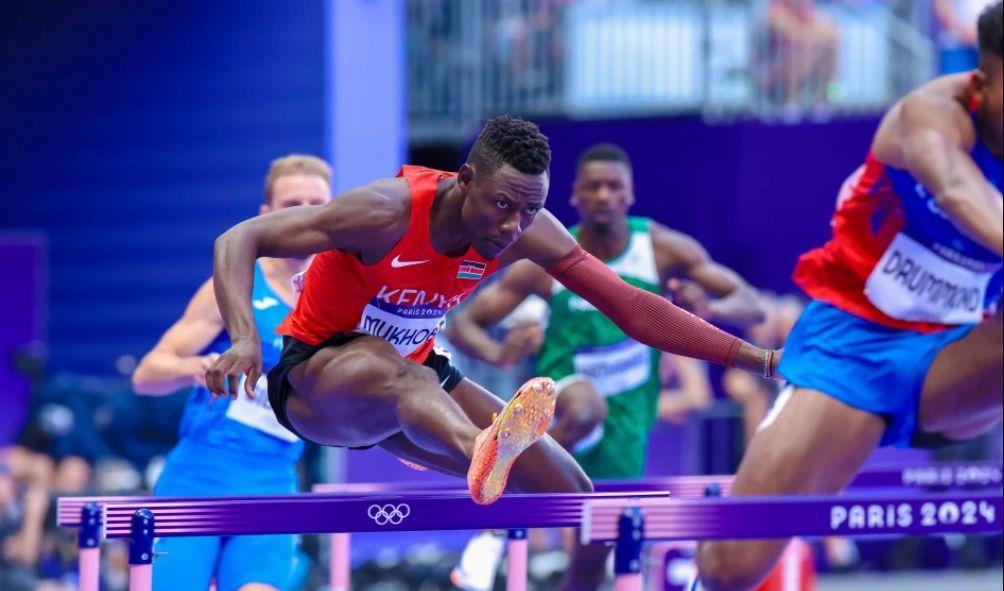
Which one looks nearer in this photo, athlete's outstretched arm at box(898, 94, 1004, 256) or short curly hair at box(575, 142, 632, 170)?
athlete's outstretched arm at box(898, 94, 1004, 256)

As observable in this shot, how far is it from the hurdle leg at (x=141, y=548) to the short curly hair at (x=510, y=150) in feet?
4.43

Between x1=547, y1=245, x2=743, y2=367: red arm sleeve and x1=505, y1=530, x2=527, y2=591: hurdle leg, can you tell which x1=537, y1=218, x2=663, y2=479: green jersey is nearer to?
x1=505, y1=530, x2=527, y2=591: hurdle leg

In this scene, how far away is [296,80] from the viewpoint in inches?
437

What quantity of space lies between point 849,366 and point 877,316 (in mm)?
194

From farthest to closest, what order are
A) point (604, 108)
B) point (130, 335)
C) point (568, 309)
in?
1. point (604, 108)
2. point (130, 335)
3. point (568, 309)

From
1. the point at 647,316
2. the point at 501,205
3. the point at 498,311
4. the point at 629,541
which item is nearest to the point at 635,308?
the point at 647,316

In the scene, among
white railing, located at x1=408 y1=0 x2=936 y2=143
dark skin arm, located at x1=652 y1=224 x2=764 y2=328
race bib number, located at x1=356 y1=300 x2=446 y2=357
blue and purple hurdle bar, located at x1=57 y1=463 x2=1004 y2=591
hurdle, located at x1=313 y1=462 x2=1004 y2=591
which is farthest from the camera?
white railing, located at x1=408 y1=0 x2=936 y2=143

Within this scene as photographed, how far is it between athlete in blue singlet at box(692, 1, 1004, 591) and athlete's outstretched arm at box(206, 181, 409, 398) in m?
1.29

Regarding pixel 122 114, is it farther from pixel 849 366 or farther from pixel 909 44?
pixel 849 366

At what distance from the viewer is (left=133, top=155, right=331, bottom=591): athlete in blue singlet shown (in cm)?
528

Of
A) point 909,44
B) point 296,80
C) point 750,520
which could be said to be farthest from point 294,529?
point 909,44

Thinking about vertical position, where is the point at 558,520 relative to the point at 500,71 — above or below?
below

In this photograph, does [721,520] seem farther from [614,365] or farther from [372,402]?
[614,365]

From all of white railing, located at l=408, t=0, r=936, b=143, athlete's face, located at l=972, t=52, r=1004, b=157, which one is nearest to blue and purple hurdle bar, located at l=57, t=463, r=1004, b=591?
athlete's face, located at l=972, t=52, r=1004, b=157
